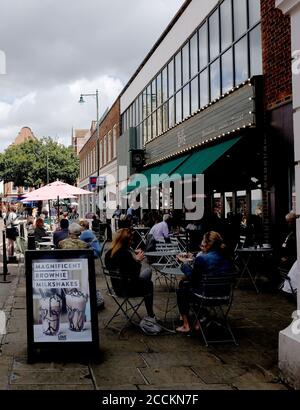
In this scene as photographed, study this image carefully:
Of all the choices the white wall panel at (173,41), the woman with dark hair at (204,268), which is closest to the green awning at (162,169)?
the white wall panel at (173,41)

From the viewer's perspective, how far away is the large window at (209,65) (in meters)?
11.8

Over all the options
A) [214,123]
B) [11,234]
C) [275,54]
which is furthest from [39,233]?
[275,54]

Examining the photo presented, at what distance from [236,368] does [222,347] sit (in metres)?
0.77

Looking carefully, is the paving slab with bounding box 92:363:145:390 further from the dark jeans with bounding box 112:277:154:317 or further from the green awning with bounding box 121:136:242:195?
the green awning with bounding box 121:136:242:195

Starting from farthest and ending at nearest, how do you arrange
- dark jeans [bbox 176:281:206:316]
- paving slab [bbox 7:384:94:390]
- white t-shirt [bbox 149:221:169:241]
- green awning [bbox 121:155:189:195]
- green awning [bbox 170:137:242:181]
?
1. green awning [bbox 121:155:189:195]
2. white t-shirt [bbox 149:221:169:241]
3. green awning [bbox 170:137:242:181]
4. dark jeans [bbox 176:281:206:316]
5. paving slab [bbox 7:384:94:390]

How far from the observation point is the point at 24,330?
21.8 feet

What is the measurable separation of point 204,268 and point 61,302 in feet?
6.09

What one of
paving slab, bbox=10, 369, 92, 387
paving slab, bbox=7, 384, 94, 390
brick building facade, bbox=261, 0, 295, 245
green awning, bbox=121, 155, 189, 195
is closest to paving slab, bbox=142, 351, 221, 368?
paving slab, bbox=10, 369, 92, 387

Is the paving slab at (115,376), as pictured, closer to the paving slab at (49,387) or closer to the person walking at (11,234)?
the paving slab at (49,387)

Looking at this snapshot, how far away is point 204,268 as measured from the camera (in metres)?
6.15

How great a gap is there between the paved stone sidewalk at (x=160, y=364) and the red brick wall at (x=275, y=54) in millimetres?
4940

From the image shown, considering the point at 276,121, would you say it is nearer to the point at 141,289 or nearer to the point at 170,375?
the point at 141,289

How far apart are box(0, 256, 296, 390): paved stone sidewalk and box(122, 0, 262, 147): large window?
7147mm

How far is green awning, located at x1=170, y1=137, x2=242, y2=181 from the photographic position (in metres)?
11.8
